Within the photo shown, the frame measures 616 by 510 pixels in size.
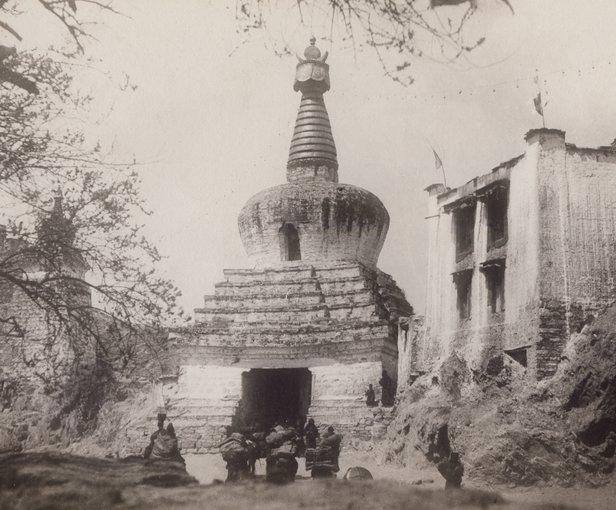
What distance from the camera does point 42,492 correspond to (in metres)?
8.62

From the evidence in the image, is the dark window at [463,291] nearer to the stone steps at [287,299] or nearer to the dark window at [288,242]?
the stone steps at [287,299]

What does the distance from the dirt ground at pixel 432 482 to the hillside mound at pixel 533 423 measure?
15.0 inches

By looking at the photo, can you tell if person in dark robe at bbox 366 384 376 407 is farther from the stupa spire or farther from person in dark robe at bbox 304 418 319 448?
the stupa spire

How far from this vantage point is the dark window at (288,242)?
3372 centimetres

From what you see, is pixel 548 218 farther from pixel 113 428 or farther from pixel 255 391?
pixel 113 428

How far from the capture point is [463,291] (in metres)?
25.8

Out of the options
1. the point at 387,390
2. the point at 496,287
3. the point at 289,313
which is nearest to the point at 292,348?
the point at 289,313

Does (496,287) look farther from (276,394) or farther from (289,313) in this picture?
(276,394)

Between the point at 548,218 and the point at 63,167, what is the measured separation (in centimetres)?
1409

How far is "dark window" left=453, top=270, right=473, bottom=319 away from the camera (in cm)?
2535

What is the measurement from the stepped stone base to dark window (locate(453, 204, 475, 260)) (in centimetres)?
383

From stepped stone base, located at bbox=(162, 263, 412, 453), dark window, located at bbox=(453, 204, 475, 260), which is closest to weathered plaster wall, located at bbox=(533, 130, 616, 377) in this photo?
dark window, located at bbox=(453, 204, 475, 260)

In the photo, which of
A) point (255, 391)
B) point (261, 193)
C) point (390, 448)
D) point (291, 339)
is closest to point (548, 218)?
point (390, 448)

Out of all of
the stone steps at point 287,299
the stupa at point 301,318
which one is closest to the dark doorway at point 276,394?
the stupa at point 301,318
